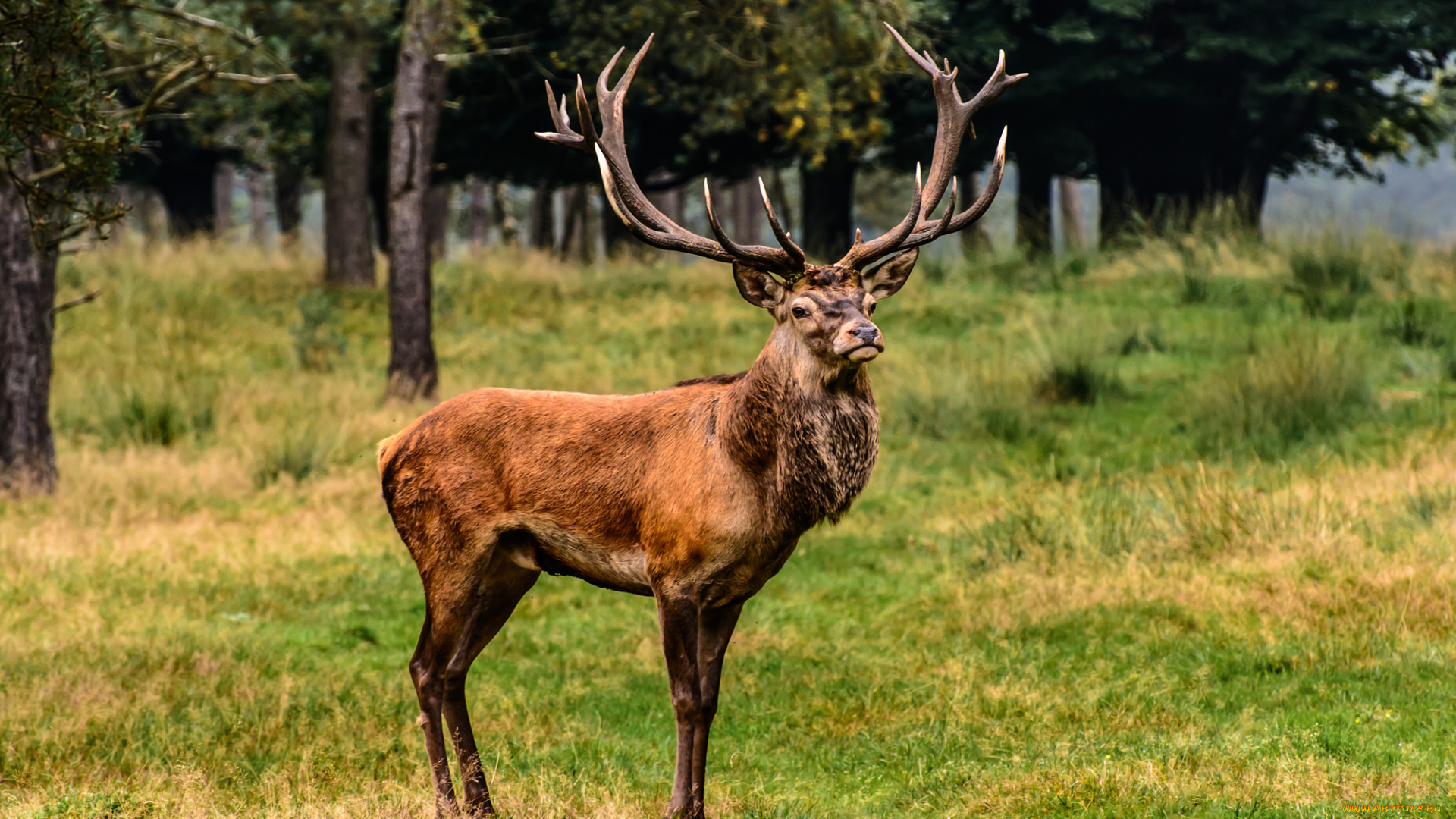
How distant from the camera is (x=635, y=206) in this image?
5504 mm

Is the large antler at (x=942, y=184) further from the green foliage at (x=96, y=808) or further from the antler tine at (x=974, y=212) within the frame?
the green foliage at (x=96, y=808)

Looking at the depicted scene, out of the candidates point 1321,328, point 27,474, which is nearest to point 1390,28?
point 1321,328

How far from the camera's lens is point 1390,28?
21.1 m

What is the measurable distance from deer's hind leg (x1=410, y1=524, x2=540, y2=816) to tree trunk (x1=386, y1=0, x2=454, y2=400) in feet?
30.7

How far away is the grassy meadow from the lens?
5.89 m

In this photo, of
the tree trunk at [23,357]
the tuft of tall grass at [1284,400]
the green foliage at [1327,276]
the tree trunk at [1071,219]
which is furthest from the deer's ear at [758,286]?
the tree trunk at [1071,219]

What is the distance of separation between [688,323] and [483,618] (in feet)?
41.8

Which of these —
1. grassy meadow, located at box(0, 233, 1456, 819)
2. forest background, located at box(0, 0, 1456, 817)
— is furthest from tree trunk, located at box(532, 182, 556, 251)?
grassy meadow, located at box(0, 233, 1456, 819)

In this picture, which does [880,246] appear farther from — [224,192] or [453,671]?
[224,192]

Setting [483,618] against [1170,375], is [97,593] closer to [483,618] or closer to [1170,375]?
[483,618]

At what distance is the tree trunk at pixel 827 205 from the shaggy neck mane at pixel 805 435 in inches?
743

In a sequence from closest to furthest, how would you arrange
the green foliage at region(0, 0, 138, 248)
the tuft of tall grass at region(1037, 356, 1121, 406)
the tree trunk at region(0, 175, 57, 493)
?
the green foliage at region(0, 0, 138, 248) → the tree trunk at region(0, 175, 57, 493) → the tuft of tall grass at region(1037, 356, 1121, 406)

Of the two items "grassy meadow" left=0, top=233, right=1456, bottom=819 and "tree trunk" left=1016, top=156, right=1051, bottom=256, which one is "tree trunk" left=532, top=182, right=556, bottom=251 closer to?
"tree trunk" left=1016, top=156, right=1051, bottom=256

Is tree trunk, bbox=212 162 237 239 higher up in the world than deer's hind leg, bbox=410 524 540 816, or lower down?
higher up
